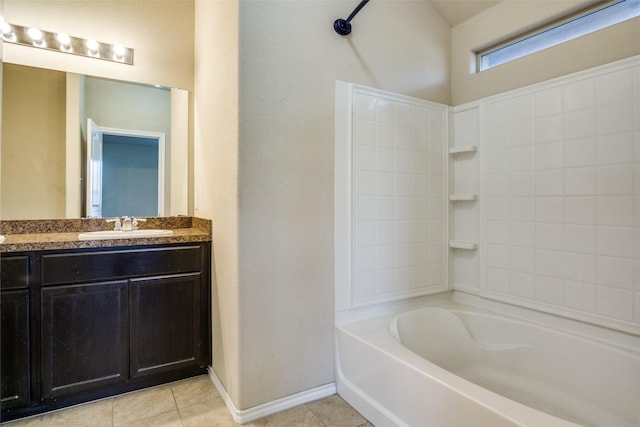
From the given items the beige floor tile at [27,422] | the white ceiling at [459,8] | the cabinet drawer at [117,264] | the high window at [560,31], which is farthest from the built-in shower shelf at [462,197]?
the beige floor tile at [27,422]

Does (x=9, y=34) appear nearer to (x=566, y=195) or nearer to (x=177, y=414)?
(x=177, y=414)

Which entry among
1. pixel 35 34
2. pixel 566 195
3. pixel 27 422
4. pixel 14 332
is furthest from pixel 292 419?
pixel 35 34

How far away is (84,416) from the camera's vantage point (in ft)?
5.81

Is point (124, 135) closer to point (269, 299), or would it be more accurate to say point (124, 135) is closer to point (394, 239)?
point (269, 299)

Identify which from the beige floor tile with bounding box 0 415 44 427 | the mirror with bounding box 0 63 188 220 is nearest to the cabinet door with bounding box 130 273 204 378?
the beige floor tile with bounding box 0 415 44 427

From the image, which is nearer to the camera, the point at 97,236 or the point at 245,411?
the point at 245,411

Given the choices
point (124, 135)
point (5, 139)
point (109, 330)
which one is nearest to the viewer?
point (109, 330)

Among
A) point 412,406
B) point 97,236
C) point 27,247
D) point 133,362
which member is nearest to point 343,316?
point 412,406

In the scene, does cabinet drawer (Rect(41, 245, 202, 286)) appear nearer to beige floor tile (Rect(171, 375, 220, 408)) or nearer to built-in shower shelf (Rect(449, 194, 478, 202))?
beige floor tile (Rect(171, 375, 220, 408))

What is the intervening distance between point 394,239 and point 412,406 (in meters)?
0.99

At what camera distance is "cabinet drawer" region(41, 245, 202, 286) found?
1.77 metres

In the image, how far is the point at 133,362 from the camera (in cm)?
195

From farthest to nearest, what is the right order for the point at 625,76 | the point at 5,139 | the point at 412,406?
1. the point at 5,139
2. the point at 625,76
3. the point at 412,406

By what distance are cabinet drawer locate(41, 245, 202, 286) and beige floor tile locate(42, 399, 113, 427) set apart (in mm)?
684
